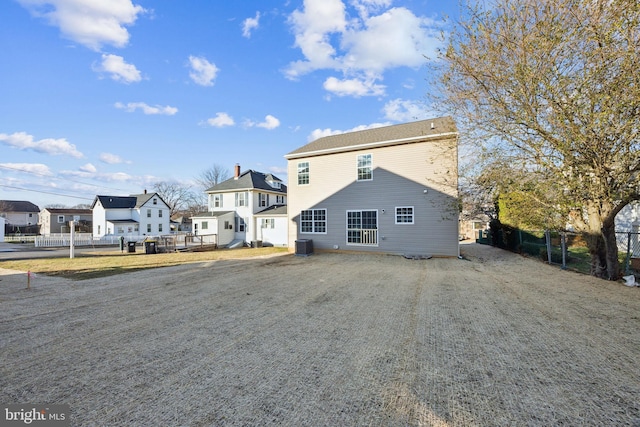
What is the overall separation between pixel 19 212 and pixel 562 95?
7242 centimetres

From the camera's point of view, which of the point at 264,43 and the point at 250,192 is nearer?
the point at 264,43

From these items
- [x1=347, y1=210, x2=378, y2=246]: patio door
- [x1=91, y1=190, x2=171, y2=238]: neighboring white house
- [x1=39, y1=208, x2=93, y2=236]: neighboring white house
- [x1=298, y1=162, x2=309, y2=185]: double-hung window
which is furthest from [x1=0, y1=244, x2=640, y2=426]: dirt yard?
[x1=39, y1=208, x2=93, y2=236]: neighboring white house

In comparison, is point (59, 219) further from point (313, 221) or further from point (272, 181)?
point (313, 221)

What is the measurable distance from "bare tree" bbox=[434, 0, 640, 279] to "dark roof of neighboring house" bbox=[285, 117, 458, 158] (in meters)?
4.66

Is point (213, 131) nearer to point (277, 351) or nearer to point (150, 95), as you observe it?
point (150, 95)

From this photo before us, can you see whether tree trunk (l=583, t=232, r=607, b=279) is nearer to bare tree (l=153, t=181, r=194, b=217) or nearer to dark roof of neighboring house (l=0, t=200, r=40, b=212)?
bare tree (l=153, t=181, r=194, b=217)

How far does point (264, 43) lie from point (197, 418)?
14.2 m

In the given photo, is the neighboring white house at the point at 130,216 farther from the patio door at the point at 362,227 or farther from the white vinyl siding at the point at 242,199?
the patio door at the point at 362,227

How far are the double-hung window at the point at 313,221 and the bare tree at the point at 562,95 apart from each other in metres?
9.29

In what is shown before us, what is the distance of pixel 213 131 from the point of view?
21.2 metres

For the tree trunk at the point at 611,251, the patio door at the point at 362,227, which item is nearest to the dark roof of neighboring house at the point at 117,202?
the patio door at the point at 362,227

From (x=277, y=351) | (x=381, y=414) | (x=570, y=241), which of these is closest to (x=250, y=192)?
(x=277, y=351)

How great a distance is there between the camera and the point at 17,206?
48125mm

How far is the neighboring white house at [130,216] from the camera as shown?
109 ft
